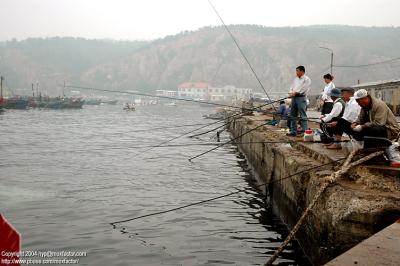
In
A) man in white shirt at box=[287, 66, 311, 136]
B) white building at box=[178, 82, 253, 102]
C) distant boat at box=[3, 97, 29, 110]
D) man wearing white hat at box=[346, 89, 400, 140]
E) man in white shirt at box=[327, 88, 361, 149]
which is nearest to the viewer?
man wearing white hat at box=[346, 89, 400, 140]

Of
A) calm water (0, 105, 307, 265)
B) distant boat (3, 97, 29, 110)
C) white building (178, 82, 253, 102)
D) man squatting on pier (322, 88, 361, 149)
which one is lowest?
calm water (0, 105, 307, 265)

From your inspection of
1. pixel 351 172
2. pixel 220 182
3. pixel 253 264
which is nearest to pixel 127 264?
pixel 253 264

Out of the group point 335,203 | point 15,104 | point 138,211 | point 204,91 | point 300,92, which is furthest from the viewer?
point 204,91

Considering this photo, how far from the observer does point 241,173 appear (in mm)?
15586

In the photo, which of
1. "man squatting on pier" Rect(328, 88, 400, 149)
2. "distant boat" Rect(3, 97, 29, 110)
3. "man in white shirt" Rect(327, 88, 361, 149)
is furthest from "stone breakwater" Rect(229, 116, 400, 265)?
"distant boat" Rect(3, 97, 29, 110)

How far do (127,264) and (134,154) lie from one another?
13.3m

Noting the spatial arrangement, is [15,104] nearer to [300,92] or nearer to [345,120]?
[300,92]

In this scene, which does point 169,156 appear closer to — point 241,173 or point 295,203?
point 241,173

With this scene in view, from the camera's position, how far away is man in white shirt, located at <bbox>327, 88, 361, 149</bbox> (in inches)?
323

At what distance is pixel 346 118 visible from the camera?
8.31 meters

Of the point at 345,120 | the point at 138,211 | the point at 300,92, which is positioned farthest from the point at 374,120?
the point at 138,211

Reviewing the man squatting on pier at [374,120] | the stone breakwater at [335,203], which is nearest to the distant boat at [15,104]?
the stone breakwater at [335,203]

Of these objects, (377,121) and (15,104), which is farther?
(15,104)

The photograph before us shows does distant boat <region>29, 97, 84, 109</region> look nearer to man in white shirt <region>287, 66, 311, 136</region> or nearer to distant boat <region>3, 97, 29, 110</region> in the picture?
distant boat <region>3, 97, 29, 110</region>
